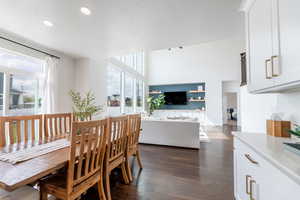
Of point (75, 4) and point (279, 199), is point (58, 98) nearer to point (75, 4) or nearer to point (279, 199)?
point (75, 4)

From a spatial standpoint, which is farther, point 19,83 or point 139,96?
point 139,96

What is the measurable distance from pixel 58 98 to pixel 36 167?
3232 mm

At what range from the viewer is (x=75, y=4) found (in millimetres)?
2012

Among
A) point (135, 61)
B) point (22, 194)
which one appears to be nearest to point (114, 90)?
point (135, 61)

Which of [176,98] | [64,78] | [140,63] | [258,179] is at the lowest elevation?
[258,179]

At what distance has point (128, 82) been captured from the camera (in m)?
7.06

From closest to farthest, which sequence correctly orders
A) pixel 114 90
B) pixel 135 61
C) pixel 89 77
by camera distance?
1. pixel 89 77
2. pixel 114 90
3. pixel 135 61

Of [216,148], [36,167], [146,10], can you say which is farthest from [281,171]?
[216,148]

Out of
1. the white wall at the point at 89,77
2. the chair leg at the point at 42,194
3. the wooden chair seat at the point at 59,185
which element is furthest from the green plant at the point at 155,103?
the chair leg at the point at 42,194

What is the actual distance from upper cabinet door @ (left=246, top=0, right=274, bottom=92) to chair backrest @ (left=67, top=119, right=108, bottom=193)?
5.03 feet

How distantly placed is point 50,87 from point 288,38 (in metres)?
4.21

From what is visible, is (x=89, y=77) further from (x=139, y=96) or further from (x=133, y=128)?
(x=139, y=96)

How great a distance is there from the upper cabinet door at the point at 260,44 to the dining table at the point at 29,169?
1830 mm

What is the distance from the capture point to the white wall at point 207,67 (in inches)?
305
